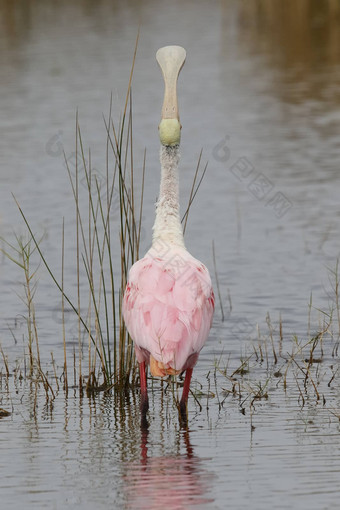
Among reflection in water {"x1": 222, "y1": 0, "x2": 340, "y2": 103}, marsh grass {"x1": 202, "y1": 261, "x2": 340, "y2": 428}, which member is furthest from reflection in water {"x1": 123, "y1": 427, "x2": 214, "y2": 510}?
reflection in water {"x1": 222, "y1": 0, "x2": 340, "y2": 103}

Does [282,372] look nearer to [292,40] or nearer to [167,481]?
[167,481]

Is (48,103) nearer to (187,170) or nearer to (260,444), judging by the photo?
(187,170)

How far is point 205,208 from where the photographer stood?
1664cm

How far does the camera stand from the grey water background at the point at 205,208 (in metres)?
7.29

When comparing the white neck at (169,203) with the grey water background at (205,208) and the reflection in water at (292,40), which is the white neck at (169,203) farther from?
the reflection in water at (292,40)

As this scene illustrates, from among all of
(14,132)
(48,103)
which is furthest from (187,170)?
(48,103)

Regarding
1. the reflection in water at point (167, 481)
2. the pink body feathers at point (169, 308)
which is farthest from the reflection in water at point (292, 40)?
the reflection in water at point (167, 481)

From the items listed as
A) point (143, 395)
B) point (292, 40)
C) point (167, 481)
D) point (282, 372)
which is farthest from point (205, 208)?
point (292, 40)

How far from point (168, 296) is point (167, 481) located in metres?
1.39

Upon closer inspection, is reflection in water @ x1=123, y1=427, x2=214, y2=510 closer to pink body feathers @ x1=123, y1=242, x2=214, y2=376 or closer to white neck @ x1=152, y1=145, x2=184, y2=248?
pink body feathers @ x1=123, y1=242, x2=214, y2=376

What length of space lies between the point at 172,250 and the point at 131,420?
1.28 metres

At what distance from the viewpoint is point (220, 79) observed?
1142 inches

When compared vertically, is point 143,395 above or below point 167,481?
above

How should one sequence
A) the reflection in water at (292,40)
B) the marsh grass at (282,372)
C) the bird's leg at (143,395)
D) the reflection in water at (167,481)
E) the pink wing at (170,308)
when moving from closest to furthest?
1. the reflection in water at (167,481)
2. the pink wing at (170,308)
3. the bird's leg at (143,395)
4. the marsh grass at (282,372)
5. the reflection in water at (292,40)
